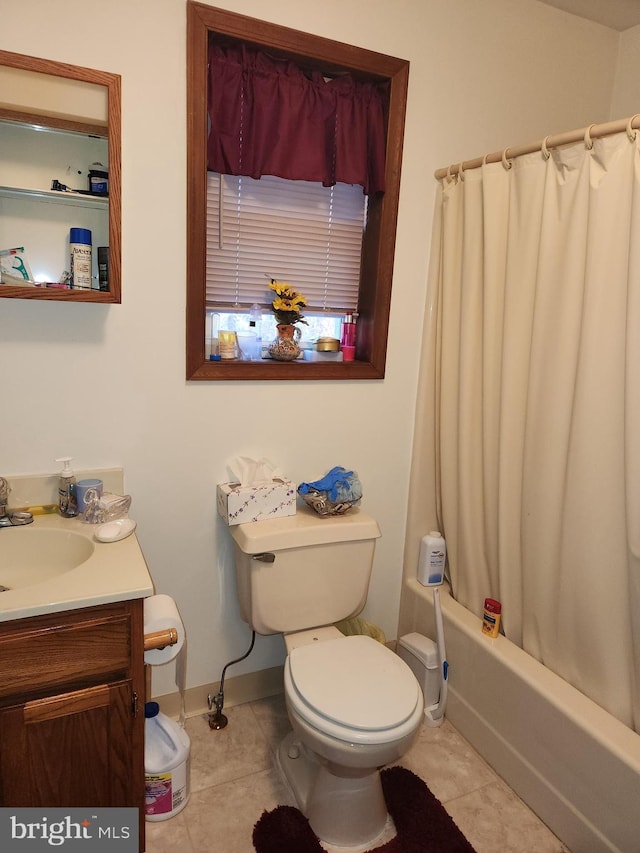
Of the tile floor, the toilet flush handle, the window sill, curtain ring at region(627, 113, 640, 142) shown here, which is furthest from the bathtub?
curtain ring at region(627, 113, 640, 142)

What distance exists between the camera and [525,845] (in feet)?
4.95

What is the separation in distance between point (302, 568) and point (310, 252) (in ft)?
3.61

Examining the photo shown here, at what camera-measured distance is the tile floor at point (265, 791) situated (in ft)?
4.93

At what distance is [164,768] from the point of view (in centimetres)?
151

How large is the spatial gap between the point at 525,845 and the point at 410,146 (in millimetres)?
2183

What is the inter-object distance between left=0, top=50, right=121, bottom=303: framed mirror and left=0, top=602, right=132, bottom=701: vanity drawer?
2.52 feet

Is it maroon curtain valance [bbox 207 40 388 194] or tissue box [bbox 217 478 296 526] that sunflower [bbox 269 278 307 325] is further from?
tissue box [bbox 217 478 296 526]

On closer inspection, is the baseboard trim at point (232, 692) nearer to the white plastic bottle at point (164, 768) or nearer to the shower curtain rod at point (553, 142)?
the white plastic bottle at point (164, 768)

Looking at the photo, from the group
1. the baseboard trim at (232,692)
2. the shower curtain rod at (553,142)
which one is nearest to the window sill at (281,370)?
the shower curtain rod at (553,142)

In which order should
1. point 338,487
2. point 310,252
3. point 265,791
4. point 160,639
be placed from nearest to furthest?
point 160,639, point 265,791, point 338,487, point 310,252

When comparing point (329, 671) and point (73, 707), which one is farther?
point (329, 671)

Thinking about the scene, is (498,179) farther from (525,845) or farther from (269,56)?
(525,845)

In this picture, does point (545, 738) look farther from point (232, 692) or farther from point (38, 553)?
point (38, 553)

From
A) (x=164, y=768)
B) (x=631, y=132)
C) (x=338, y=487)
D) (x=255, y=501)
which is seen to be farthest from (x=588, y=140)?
(x=164, y=768)
